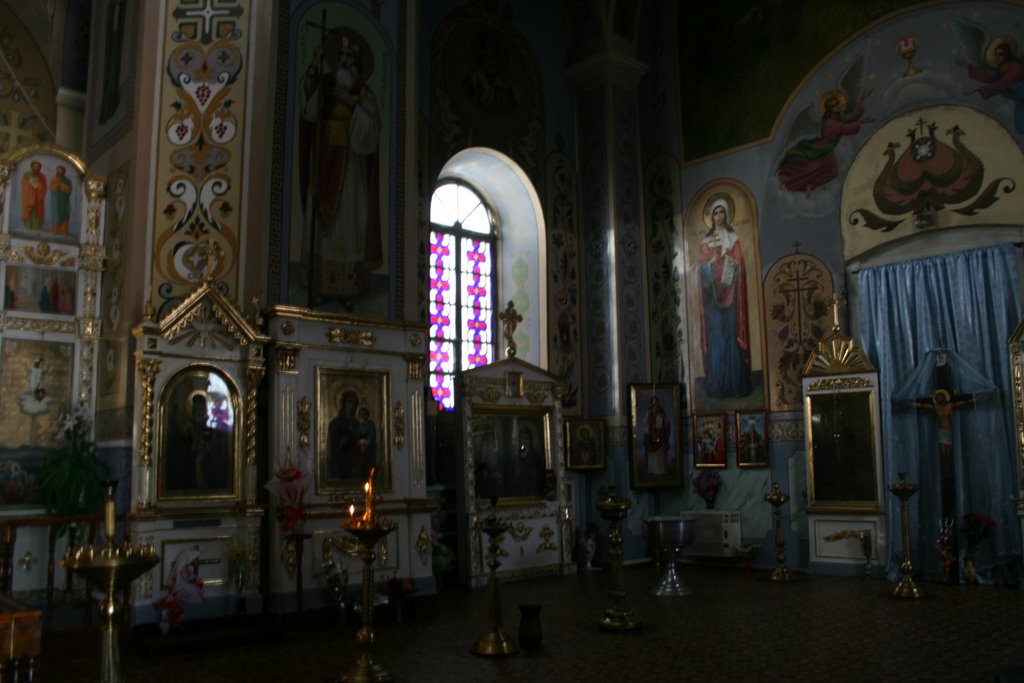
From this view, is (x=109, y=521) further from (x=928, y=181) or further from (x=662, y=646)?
(x=928, y=181)

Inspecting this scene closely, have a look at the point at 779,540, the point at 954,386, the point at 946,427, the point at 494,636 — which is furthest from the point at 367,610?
the point at 954,386

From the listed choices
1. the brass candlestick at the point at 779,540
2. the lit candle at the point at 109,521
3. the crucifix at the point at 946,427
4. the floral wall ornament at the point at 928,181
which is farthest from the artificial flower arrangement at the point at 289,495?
the floral wall ornament at the point at 928,181

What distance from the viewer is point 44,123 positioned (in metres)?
12.9

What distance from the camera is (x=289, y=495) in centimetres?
936

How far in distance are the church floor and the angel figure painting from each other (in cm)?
627

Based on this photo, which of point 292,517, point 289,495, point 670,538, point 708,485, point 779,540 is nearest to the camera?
point 292,517

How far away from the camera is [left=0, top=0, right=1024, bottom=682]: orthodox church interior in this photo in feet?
28.6

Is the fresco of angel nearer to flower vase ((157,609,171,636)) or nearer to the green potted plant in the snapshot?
flower vase ((157,609,171,636))

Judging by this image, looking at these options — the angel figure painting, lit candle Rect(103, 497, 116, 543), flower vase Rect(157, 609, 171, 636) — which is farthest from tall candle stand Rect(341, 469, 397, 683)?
the angel figure painting

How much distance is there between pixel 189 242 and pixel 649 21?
10074mm

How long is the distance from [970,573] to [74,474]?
10.6 metres

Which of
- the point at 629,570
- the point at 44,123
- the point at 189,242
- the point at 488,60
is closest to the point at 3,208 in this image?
the point at 189,242

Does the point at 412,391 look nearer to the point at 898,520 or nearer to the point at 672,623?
the point at 672,623

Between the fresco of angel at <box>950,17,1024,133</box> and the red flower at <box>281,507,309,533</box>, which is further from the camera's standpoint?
the fresco of angel at <box>950,17,1024,133</box>
